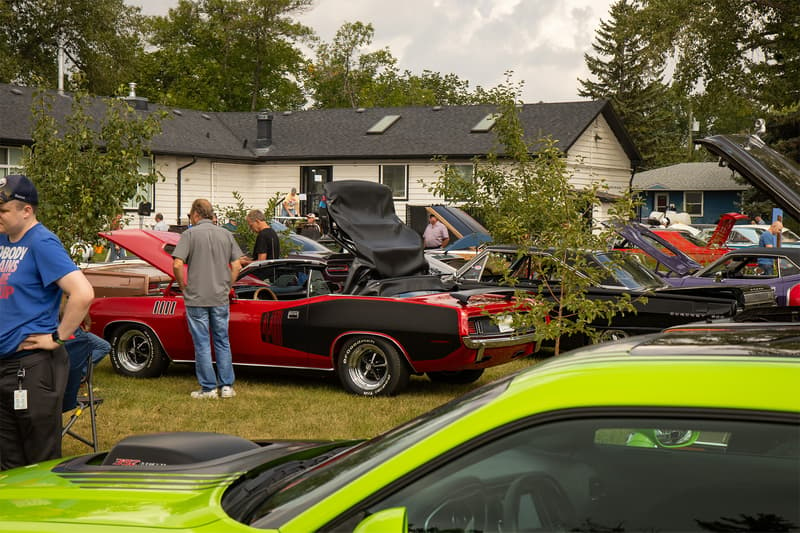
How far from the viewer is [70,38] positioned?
5169cm

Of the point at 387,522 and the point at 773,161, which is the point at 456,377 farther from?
the point at 387,522

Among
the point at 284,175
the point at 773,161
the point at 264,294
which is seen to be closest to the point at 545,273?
the point at 264,294

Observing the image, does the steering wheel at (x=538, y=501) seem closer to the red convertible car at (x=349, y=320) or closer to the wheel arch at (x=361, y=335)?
the red convertible car at (x=349, y=320)

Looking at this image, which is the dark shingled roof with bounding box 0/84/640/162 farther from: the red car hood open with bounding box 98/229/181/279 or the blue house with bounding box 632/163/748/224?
the red car hood open with bounding box 98/229/181/279

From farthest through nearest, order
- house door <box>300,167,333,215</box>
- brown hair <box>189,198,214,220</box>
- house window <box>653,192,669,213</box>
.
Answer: house window <box>653,192,669,213</box>
house door <box>300,167,333,215</box>
brown hair <box>189,198,214,220</box>

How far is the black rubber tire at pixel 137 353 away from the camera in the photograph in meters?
11.0

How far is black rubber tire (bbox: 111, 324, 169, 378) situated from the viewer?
11.0 meters

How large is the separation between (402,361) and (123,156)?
12.1 feet

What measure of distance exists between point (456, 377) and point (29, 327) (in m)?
6.44

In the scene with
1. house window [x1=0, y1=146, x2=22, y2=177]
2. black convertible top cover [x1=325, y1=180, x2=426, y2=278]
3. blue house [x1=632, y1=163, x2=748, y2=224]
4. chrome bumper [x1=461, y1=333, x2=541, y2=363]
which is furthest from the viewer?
blue house [x1=632, y1=163, x2=748, y2=224]

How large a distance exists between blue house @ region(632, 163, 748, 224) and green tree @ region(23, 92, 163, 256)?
50981 mm

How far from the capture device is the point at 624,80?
67.8 metres

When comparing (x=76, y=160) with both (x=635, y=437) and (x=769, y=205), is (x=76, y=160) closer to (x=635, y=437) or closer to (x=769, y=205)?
(x=635, y=437)

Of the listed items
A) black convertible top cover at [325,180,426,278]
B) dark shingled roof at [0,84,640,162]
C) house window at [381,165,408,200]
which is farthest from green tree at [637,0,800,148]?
black convertible top cover at [325,180,426,278]
